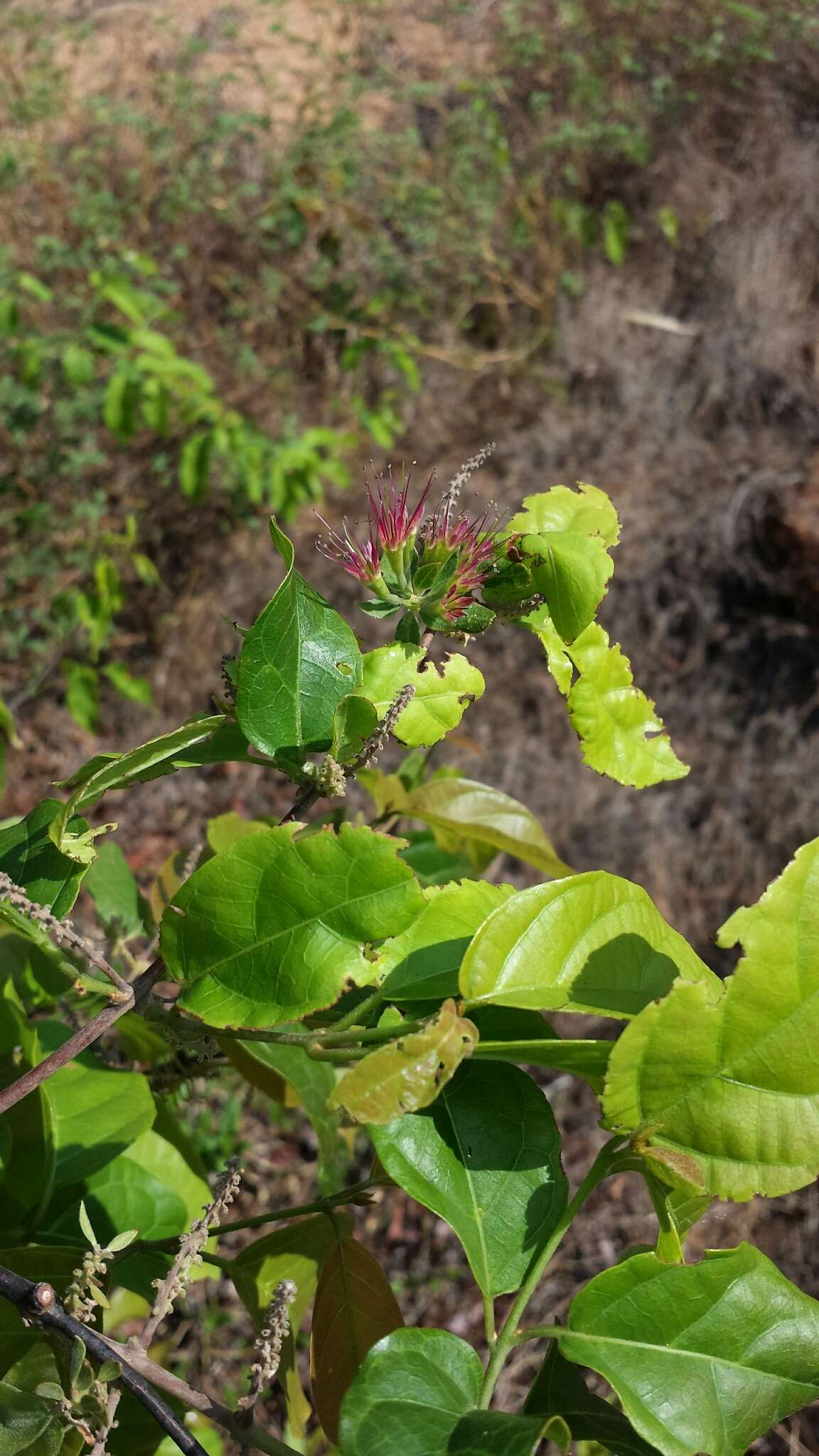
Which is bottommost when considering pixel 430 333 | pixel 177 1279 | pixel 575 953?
pixel 430 333

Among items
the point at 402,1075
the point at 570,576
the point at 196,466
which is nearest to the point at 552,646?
the point at 570,576

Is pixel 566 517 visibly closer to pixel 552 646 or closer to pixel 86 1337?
pixel 552 646

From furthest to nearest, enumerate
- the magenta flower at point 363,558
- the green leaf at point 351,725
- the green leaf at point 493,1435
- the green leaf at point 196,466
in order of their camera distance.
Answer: the green leaf at point 196,466
the magenta flower at point 363,558
the green leaf at point 351,725
the green leaf at point 493,1435

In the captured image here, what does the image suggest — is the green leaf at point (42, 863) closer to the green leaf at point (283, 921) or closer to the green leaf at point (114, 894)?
the green leaf at point (283, 921)

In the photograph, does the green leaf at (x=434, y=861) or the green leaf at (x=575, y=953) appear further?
the green leaf at (x=434, y=861)

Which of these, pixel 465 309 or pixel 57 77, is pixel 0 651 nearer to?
pixel 465 309

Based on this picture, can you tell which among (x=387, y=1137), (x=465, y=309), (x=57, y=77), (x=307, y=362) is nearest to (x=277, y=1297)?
(x=387, y=1137)

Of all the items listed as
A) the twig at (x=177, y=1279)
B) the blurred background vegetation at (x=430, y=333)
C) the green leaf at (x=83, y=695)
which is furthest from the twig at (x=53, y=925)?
the green leaf at (x=83, y=695)
